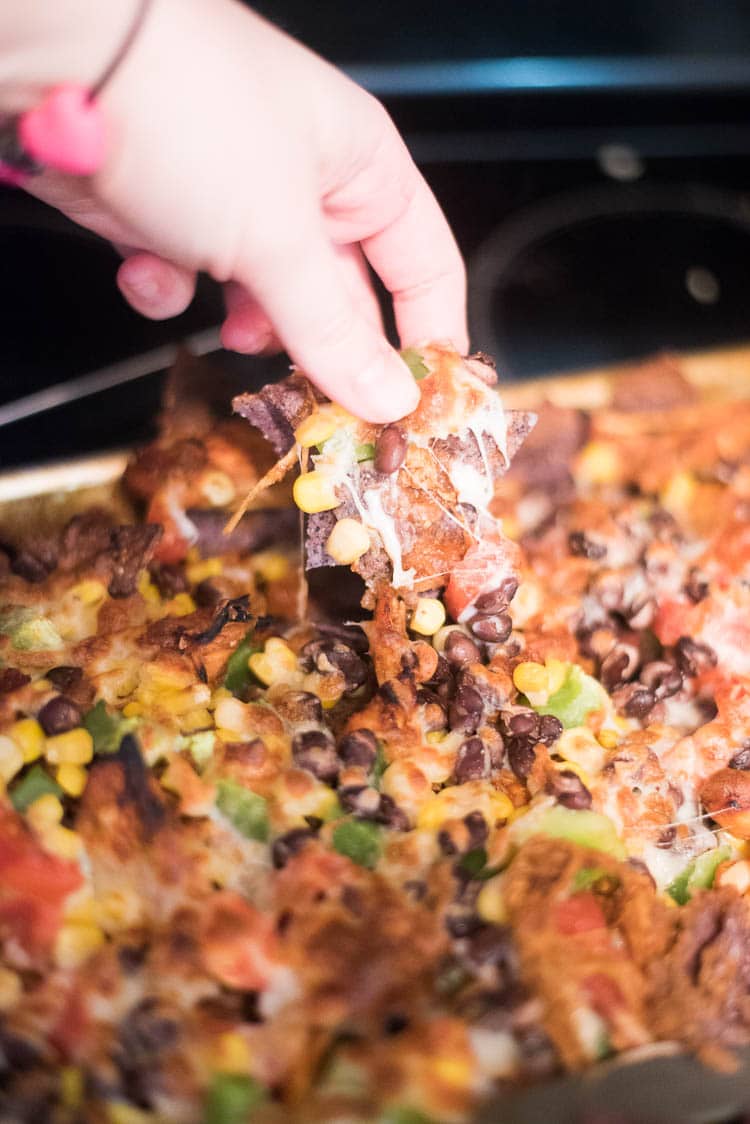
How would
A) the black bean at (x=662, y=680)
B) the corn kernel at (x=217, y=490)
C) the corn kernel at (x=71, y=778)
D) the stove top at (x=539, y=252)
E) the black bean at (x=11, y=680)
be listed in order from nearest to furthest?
the corn kernel at (x=71, y=778) < the black bean at (x=11, y=680) < the black bean at (x=662, y=680) < the corn kernel at (x=217, y=490) < the stove top at (x=539, y=252)

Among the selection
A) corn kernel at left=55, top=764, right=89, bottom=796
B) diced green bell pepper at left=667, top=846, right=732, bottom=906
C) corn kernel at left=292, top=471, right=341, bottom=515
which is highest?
corn kernel at left=292, top=471, right=341, bottom=515

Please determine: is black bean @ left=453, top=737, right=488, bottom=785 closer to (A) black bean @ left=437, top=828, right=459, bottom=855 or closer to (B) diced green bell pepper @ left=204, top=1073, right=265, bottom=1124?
(A) black bean @ left=437, top=828, right=459, bottom=855

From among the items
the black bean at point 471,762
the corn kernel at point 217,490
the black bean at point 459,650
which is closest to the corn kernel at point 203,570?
the corn kernel at point 217,490

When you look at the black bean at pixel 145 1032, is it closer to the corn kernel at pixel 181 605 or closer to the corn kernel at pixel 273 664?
the corn kernel at pixel 273 664

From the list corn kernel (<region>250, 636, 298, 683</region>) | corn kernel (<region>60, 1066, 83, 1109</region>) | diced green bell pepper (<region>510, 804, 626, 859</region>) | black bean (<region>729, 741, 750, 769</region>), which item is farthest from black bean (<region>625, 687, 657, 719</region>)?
corn kernel (<region>60, 1066, 83, 1109</region>)

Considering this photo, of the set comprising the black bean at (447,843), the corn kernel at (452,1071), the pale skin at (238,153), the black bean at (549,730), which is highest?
the pale skin at (238,153)

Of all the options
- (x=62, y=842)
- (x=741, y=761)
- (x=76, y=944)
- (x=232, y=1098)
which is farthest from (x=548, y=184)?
(x=232, y=1098)

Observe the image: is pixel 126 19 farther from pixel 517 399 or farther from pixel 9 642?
pixel 517 399
